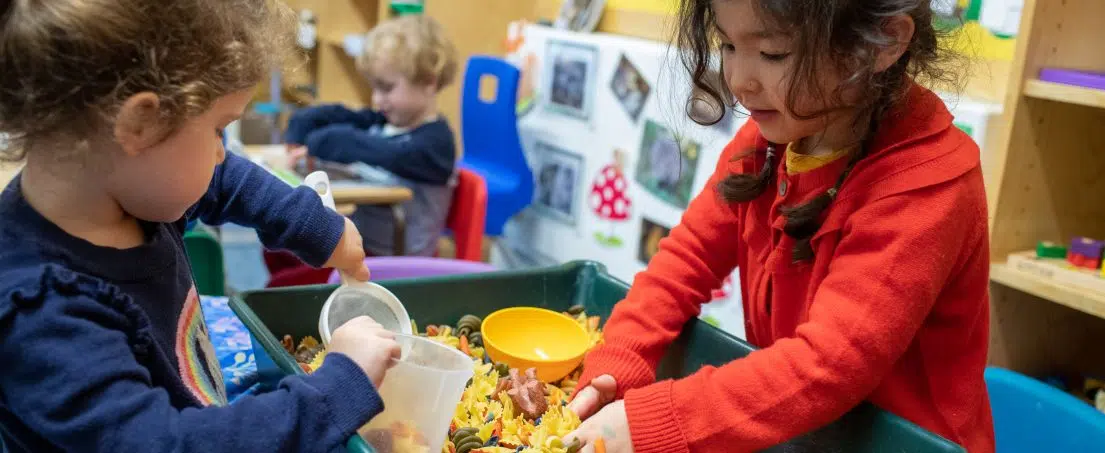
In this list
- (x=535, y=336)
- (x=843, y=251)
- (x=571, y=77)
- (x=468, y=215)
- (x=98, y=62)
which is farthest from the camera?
(x=571, y=77)

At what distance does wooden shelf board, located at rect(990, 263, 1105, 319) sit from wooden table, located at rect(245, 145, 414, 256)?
1019 millimetres

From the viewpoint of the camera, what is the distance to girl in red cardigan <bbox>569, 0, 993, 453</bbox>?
0.69m

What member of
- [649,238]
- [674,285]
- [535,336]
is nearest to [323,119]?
[649,238]

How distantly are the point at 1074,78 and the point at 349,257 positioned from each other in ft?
2.88

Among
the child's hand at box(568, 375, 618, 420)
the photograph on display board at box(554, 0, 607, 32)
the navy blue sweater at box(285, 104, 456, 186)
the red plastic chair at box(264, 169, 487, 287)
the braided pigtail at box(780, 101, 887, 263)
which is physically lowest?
the red plastic chair at box(264, 169, 487, 287)

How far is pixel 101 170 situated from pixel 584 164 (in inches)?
59.3

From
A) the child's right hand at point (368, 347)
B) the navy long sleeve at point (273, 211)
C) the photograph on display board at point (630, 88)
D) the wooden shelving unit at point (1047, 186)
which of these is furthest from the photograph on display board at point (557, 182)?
the child's right hand at point (368, 347)

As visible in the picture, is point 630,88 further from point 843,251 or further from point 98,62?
point 98,62

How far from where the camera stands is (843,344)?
69 centimetres

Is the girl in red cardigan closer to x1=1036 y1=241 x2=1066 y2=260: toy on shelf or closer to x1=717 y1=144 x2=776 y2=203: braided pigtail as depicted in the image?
x1=717 y1=144 x2=776 y2=203: braided pigtail

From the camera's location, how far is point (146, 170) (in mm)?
557

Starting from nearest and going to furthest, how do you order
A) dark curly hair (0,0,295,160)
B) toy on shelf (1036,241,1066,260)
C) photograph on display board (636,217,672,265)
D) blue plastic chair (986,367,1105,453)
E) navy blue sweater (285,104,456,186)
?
dark curly hair (0,0,295,160)
blue plastic chair (986,367,1105,453)
toy on shelf (1036,241,1066,260)
photograph on display board (636,217,672,265)
navy blue sweater (285,104,456,186)

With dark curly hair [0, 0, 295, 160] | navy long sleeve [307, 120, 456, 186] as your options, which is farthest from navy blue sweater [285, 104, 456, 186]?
dark curly hair [0, 0, 295, 160]

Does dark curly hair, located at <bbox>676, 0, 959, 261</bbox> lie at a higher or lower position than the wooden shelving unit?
higher
